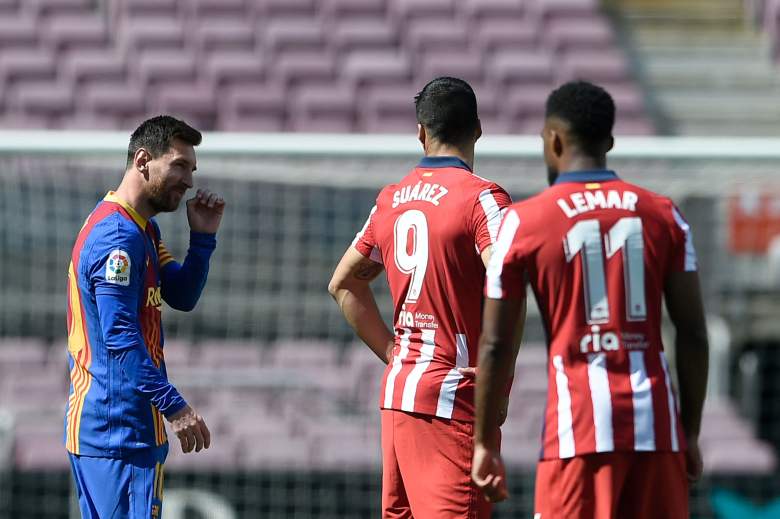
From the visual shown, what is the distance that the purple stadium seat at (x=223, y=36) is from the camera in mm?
12375

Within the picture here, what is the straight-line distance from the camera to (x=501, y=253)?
121 inches

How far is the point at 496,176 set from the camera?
22.5 ft

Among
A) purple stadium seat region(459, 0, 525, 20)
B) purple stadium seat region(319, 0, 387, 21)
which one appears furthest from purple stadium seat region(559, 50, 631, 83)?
purple stadium seat region(319, 0, 387, 21)

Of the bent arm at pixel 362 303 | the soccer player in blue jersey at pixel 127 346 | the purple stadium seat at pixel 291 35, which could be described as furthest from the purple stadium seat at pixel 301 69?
the soccer player in blue jersey at pixel 127 346

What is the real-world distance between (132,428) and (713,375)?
5.73 metres

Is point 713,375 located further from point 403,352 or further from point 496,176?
point 403,352

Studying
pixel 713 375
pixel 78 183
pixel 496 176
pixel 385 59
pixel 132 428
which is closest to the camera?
pixel 132 428

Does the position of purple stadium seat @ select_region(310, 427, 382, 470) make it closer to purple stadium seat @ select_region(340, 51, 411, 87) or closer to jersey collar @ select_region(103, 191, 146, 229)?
jersey collar @ select_region(103, 191, 146, 229)

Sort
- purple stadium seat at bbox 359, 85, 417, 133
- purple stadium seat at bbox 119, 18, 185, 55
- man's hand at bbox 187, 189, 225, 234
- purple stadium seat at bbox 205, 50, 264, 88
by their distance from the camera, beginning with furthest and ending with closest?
purple stadium seat at bbox 119, 18, 185, 55 → purple stadium seat at bbox 205, 50, 264, 88 → purple stadium seat at bbox 359, 85, 417, 133 → man's hand at bbox 187, 189, 225, 234

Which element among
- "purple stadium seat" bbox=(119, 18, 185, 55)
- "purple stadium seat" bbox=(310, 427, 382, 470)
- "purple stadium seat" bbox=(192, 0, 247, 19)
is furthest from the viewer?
"purple stadium seat" bbox=(192, 0, 247, 19)

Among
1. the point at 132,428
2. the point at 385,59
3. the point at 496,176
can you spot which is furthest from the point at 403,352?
the point at 385,59

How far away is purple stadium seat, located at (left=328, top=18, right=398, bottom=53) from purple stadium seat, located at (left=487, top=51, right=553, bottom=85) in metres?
1.12

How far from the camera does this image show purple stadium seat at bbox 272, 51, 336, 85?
12.0 metres

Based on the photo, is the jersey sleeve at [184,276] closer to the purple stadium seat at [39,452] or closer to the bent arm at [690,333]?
the bent arm at [690,333]
